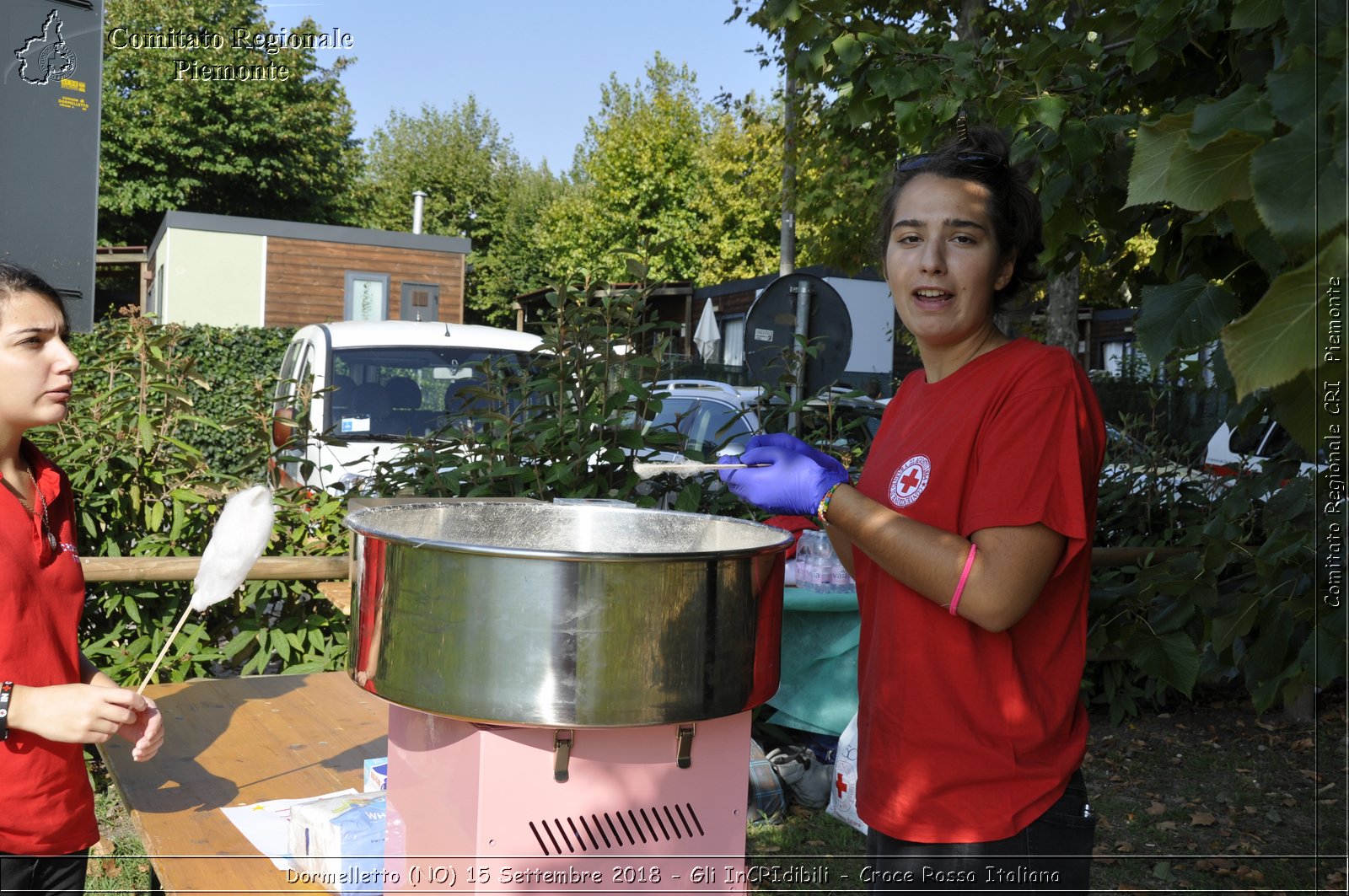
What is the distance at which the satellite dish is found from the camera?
5.18 metres

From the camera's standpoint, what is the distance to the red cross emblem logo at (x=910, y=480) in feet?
5.65

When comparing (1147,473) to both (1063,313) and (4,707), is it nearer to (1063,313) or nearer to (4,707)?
(1063,313)

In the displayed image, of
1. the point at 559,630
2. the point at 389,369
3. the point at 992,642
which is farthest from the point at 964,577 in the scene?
the point at 389,369

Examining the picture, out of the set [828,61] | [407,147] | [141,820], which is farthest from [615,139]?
[141,820]

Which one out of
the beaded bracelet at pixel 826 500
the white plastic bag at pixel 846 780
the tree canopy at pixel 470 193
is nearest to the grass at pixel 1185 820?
the white plastic bag at pixel 846 780

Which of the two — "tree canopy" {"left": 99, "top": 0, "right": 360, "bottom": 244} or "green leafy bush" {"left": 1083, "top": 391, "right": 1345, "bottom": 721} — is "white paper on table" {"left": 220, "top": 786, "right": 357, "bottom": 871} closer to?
"green leafy bush" {"left": 1083, "top": 391, "right": 1345, "bottom": 721}

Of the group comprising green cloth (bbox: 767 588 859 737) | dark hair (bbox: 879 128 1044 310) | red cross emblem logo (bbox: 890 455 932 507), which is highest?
dark hair (bbox: 879 128 1044 310)

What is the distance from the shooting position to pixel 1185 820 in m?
4.54

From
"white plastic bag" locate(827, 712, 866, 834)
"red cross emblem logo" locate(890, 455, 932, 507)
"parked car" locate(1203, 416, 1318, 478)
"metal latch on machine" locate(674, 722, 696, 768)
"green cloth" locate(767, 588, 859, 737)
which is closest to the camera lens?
"metal latch on machine" locate(674, 722, 696, 768)

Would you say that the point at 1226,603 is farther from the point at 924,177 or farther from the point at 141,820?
the point at 141,820

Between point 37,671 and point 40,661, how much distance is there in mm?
18

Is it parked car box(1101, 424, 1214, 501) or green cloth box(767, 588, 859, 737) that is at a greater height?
parked car box(1101, 424, 1214, 501)

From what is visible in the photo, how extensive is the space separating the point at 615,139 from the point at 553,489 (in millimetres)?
36016

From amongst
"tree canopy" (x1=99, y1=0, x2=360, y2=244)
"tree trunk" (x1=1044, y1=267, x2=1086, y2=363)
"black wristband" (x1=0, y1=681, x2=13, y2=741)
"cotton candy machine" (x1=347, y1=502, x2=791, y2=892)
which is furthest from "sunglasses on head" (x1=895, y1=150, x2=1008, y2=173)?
"tree canopy" (x1=99, y1=0, x2=360, y2=244)
